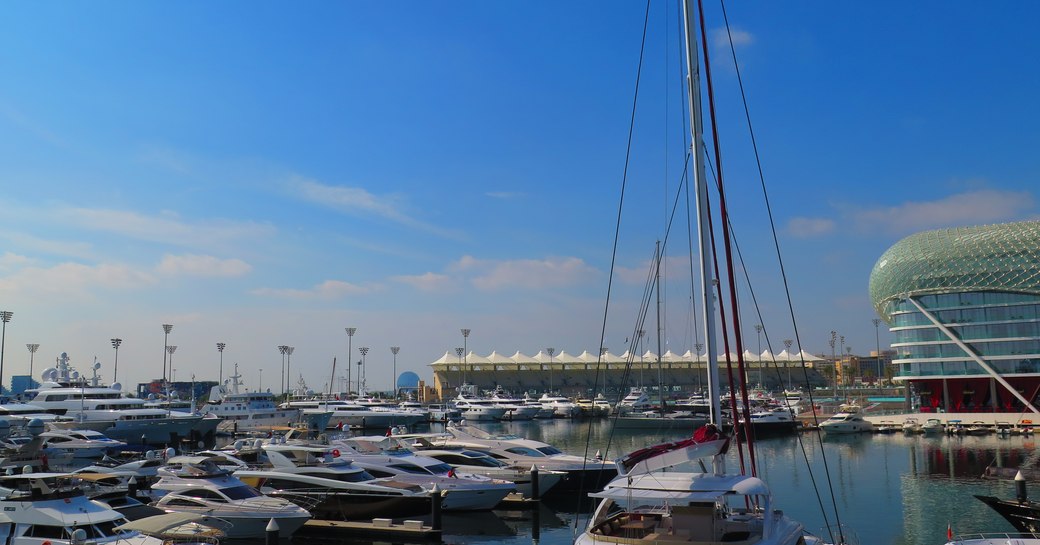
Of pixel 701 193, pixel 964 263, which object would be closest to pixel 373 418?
pixel 964 263

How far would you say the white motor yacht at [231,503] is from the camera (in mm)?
25172

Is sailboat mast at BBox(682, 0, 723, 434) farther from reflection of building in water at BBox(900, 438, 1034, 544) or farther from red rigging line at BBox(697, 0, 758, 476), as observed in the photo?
reflection of building in water at BBox(900, 438, 1034, 544)

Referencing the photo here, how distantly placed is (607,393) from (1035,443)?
310 ft

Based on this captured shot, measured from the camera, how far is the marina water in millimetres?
27969

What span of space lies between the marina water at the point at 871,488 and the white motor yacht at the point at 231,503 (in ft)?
6.79

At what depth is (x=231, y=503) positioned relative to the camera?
25.8m

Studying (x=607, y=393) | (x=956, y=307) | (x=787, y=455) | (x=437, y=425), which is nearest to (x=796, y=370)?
(x=607, y=393)

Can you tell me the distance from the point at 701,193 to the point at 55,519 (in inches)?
729

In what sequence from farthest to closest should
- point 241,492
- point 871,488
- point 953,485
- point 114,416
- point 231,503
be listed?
1. point 114,416
2. point 953,485
3. point 871,488
4. point 241,492
5. point 231,503

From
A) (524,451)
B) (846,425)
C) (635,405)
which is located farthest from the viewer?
(635,405)

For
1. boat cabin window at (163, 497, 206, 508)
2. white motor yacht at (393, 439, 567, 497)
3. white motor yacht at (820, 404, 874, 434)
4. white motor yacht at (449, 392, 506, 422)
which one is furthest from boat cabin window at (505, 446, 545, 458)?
white motor yacht at (449, 392, 506, 422)

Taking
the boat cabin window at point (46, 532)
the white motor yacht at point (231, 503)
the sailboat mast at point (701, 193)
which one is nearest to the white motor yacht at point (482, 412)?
the white motor yacht at point (231, 503)

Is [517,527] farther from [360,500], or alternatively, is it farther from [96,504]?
[96,504]

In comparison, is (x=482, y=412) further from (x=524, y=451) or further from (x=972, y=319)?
(x=524, y=451)
